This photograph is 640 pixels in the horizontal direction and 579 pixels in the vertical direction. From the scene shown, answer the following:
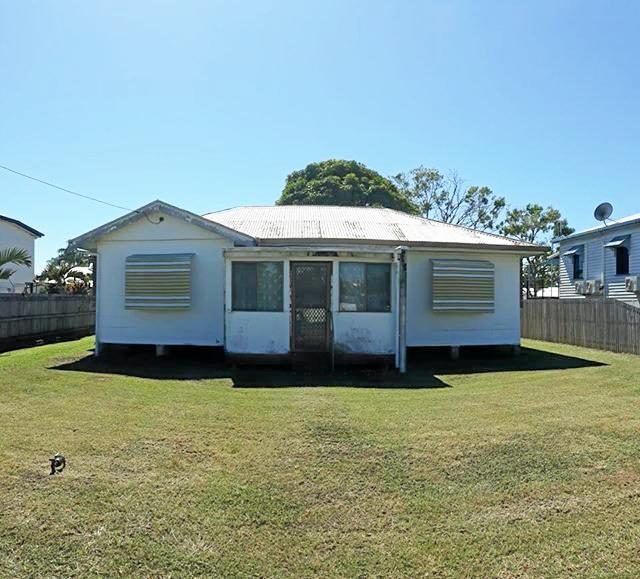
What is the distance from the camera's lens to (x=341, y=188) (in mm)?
33469

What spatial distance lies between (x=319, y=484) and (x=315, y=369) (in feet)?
19.4

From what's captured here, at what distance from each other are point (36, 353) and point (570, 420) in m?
11.0

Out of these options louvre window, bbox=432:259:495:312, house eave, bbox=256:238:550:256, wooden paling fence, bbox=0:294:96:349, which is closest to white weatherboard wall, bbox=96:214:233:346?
house eave, bbox=256:238:550:256

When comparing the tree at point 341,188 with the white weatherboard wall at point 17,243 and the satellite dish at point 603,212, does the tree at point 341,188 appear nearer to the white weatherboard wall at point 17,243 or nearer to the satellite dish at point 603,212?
the satellite dish at point 603,212

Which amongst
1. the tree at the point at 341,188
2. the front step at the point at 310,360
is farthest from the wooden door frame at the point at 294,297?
the tree at the point at 341,188

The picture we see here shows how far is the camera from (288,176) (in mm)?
36781

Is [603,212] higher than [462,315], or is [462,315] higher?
[603,212]

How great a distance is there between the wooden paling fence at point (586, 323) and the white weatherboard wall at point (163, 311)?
9.98 meters

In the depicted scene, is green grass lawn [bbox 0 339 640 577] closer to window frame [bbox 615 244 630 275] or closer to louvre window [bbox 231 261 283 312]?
louvre window [bbox 231 261 283 312]

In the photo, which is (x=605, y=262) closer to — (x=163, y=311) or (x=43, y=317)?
(x=163, y=311)

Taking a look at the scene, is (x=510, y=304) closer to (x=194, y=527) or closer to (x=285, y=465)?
(x=285, y=465)

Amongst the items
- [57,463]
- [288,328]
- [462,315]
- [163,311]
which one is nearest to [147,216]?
[163,311]

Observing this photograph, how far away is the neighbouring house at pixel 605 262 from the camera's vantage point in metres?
21.2

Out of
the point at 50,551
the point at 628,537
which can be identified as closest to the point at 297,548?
the point at 50,551
